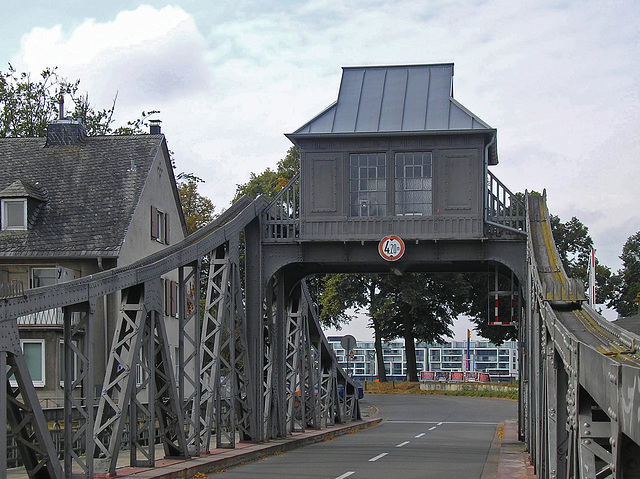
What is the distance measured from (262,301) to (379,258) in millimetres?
3066

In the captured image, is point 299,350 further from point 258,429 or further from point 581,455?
point 581,455

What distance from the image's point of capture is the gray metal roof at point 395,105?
2308 cm

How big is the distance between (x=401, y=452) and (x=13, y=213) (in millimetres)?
15706

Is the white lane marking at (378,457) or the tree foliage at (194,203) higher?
the tree foliage at (194,203)

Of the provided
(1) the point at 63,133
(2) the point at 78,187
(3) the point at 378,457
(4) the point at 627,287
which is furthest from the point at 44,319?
(4) the point at 627,287

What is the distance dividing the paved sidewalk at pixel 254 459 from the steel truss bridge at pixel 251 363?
35 cm

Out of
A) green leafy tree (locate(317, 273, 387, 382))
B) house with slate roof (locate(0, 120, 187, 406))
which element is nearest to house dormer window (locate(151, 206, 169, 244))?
house with slate roof (locate(0, 120, 187, 406))

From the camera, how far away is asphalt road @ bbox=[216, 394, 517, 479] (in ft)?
57.5

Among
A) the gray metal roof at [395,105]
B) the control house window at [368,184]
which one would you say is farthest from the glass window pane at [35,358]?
the control house window at [368,184]

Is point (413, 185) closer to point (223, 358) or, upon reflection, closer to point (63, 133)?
point (223, 358)

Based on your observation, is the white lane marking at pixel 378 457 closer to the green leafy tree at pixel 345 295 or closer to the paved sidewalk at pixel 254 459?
the paved sidewalk at pixel 254 459

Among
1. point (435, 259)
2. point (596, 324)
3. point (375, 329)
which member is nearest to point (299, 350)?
point (435, 259)

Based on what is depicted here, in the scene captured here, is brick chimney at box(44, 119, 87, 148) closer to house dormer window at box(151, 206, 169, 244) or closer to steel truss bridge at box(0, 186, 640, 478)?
house dormer window at box(151, 206, 169, 244)

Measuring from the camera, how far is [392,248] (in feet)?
75.0
